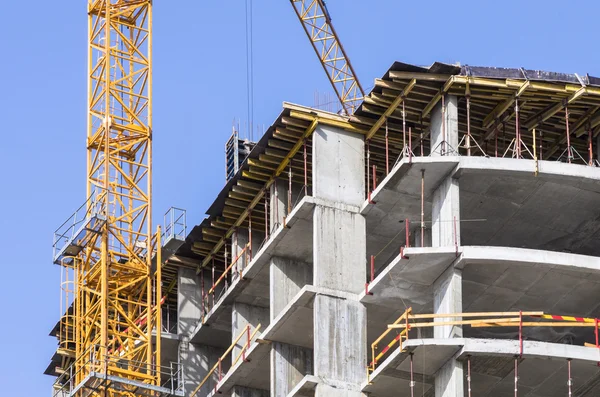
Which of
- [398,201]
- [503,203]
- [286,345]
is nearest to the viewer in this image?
[503,203]

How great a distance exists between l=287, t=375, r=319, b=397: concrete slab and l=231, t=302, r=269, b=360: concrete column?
27.9ft

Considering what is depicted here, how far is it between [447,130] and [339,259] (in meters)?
5.74

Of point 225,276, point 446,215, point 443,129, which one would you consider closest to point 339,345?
point 446,215

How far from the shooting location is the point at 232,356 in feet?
224

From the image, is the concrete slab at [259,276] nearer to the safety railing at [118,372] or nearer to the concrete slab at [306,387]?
the safety railing at [118,372]

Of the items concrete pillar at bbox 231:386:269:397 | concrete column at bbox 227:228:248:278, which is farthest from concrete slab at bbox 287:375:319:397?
concrete column at bbox 227:228:248:278

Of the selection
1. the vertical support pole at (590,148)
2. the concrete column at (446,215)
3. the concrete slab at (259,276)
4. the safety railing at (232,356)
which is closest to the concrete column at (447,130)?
the concrete column at (446,215)

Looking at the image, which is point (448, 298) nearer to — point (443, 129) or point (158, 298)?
point (443, 129)

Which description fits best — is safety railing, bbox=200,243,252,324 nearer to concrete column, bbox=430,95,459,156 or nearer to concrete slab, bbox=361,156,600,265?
concrete slab, bbox=361,156,600,265

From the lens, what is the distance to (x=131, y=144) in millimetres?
73812

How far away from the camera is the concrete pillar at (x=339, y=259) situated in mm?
59312

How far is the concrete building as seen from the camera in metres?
56.8

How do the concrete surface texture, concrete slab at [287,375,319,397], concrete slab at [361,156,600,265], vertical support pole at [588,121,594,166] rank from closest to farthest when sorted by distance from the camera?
the concrete surface texture < concrete slab at [361,156,600,265] < concrete slab at [287,375,319,397] < vertical support pole at [588,121,594,166]

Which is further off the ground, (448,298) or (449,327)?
(448,298)
